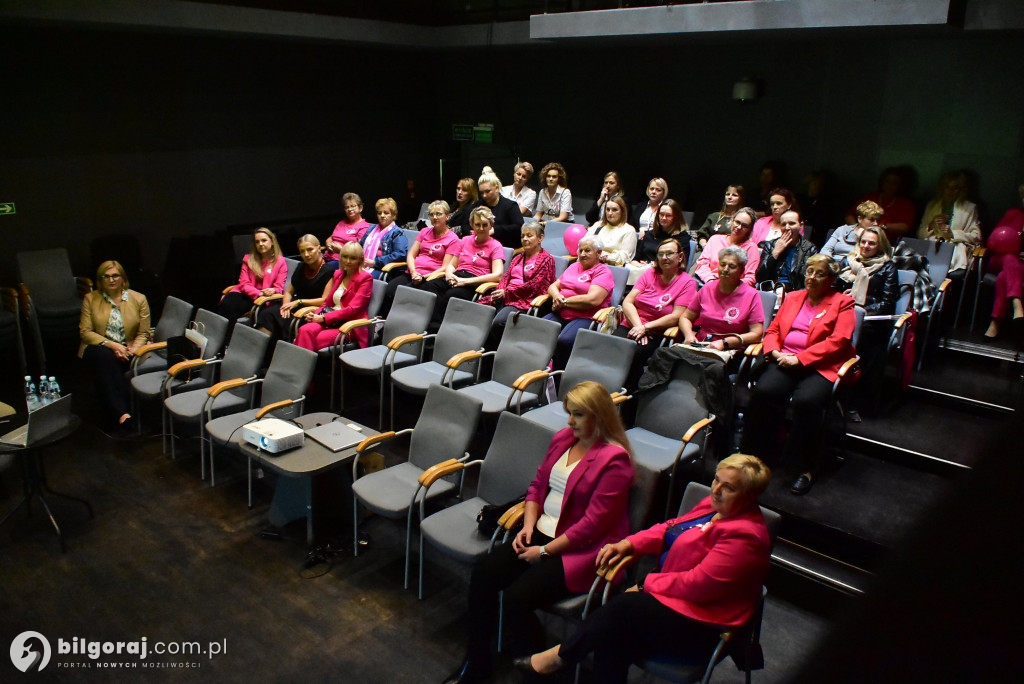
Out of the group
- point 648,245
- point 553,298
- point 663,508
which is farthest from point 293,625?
point 648,245

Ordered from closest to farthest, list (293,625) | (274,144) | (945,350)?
(293,625) < (945,350) < (274,144)

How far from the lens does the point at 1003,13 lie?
561 centimetres

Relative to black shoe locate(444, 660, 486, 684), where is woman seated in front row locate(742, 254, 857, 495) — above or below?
above

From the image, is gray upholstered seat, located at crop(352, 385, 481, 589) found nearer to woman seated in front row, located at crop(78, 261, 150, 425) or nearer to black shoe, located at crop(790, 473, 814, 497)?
black shoe, located at crop(790, 473, 814, 497)

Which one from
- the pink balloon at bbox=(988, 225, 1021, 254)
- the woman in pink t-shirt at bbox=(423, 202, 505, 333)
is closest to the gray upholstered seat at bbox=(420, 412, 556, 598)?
the woman in pink t-shirt at bbox=(423, 202, 505, 333)

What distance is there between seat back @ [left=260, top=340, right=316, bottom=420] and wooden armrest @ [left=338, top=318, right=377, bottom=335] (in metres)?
0.71

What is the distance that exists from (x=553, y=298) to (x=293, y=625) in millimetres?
3003

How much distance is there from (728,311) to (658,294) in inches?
24.4

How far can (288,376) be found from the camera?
520 cm

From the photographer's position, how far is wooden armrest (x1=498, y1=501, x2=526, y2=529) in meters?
3.63

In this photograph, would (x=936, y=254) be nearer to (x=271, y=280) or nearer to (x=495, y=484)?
(x=495, y=484)

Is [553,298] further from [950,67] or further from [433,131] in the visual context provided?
[433,131]

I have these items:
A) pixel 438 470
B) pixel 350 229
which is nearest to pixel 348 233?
pixel 350 229

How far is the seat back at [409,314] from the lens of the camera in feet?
19.7
